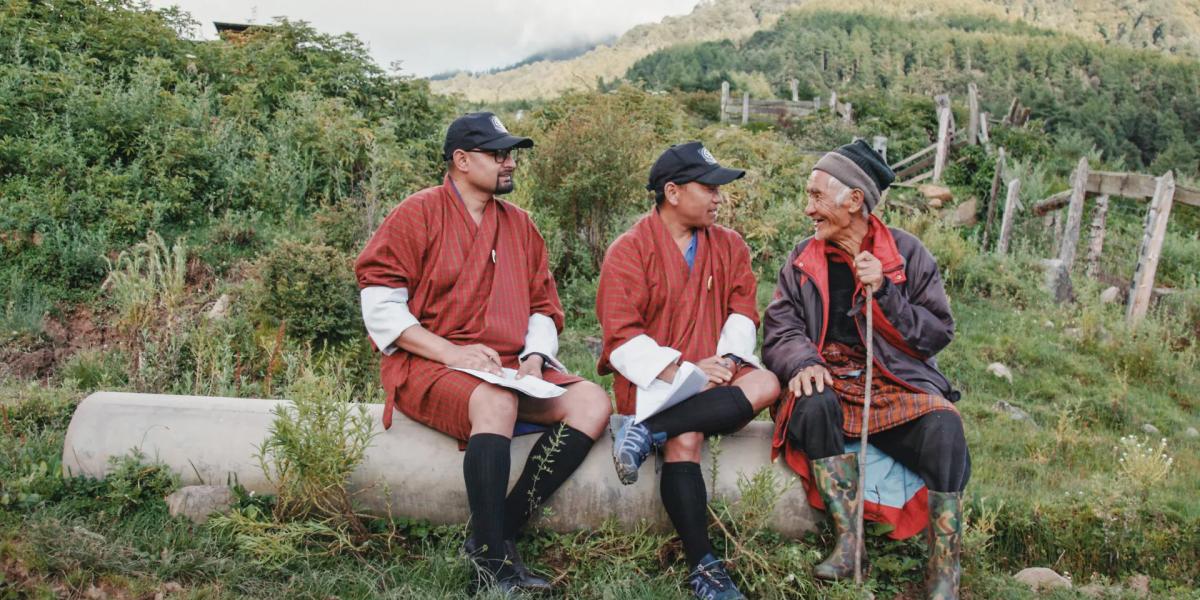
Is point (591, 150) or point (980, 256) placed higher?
point (591, 150)

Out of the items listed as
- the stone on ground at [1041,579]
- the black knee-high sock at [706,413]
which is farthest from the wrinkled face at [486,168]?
the stone on ground at [1041,579]

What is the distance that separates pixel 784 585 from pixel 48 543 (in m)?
2.63

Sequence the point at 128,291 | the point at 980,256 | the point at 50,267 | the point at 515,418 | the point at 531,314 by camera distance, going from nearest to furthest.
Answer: the point at 515,418, the point at 531,314, the point at 128,291, the point at 50,267, the point at 980,256

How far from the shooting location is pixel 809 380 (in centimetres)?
337

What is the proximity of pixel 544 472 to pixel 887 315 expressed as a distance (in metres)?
1.48

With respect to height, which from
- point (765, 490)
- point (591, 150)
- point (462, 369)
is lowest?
point (765, 490)

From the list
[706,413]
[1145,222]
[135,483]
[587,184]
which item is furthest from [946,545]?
[1145,222]

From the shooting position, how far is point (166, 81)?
8.39m

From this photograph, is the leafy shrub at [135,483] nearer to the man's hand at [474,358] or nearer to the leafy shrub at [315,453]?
the leafy shrub at [315,453]

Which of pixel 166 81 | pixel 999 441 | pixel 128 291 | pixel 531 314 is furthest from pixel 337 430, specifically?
pixel 166 81

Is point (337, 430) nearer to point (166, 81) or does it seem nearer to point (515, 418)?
point (515, 418)

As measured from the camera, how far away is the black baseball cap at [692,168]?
3.61 meters

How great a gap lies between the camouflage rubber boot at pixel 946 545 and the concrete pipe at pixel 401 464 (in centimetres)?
49

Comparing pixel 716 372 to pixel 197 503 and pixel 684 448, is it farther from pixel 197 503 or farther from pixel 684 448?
pixel 197 503
